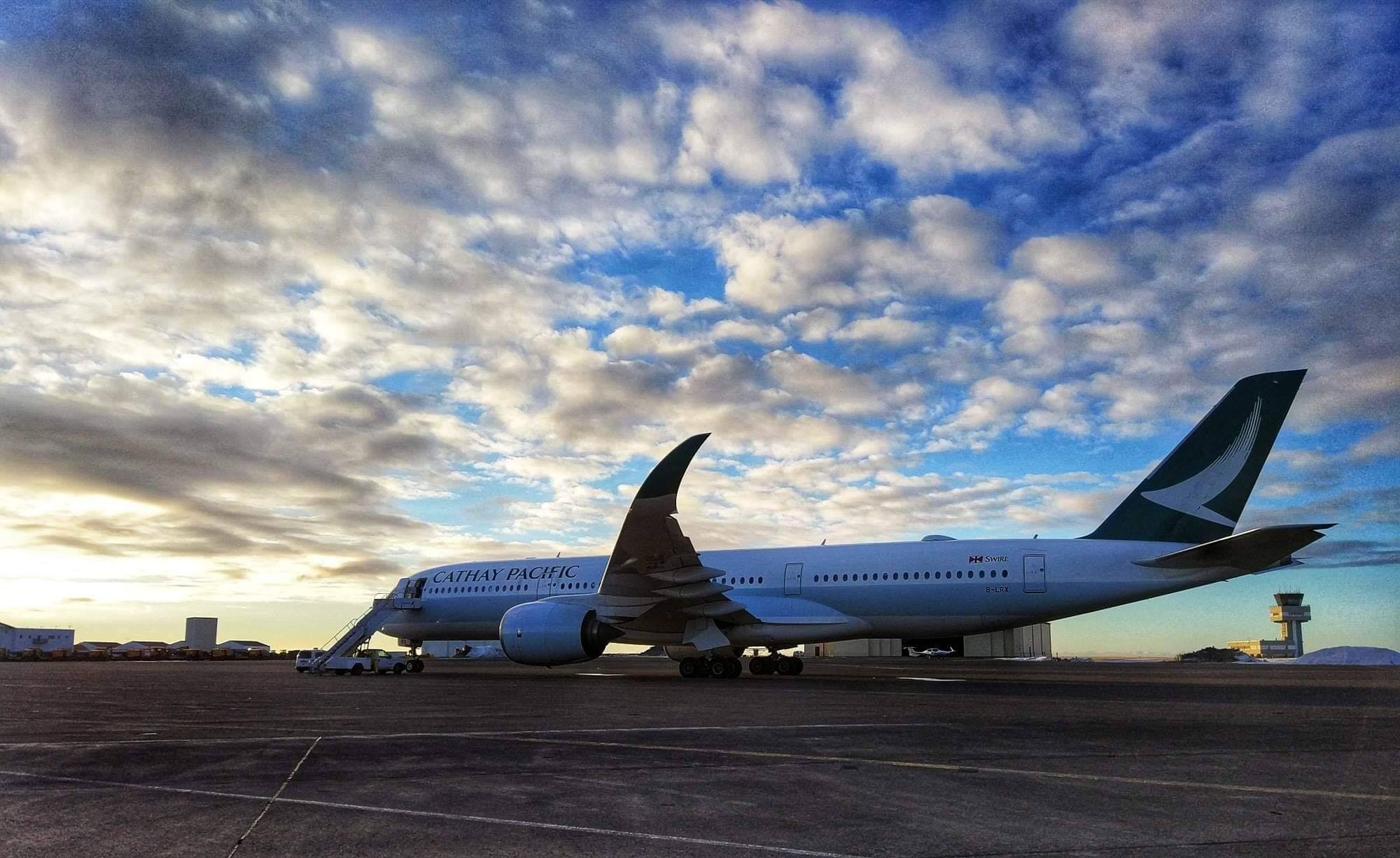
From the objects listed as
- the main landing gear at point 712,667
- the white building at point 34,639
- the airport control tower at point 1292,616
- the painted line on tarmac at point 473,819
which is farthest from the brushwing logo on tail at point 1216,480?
the white building at point 34,639

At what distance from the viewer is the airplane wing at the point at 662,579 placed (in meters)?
20.5

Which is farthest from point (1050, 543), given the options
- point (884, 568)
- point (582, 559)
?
point (582, 559)

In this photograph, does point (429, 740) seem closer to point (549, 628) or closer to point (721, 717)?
point (721, 717)

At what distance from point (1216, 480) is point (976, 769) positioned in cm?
1771

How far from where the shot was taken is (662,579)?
2319 cm

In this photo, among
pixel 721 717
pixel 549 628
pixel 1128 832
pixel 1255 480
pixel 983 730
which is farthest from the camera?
pixel 549 628

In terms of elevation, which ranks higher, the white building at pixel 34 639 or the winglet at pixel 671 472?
the winglet at pixel 671 472

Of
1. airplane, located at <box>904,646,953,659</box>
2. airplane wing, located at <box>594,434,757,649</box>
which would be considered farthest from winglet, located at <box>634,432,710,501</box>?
airplane, located at <box>904,646,953,659</box>

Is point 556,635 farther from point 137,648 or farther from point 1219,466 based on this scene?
point 137,648

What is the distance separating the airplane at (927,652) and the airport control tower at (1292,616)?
47.4 meters

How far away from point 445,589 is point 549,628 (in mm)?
10245

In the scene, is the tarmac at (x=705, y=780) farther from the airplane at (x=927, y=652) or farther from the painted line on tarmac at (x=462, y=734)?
the airplane at (x=927, y=652)

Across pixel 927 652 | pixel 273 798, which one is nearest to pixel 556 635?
pixel 273 798

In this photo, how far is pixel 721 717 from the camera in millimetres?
12383
